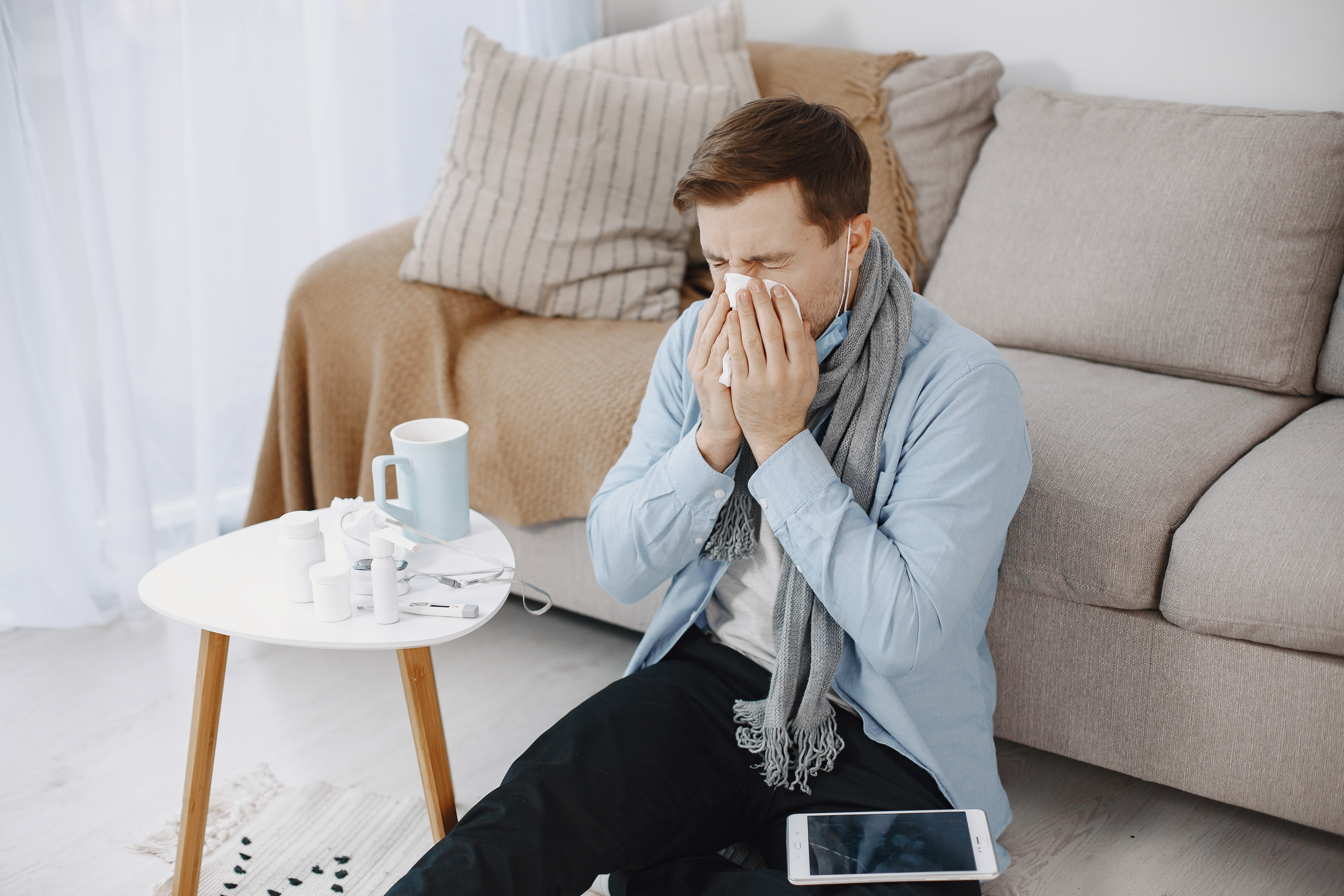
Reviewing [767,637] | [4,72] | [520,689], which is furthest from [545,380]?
[4,72]

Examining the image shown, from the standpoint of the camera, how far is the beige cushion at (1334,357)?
1614 mm

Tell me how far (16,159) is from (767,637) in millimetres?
1465

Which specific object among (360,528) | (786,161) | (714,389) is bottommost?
(360,528)

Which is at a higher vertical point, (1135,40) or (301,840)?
(1135,40)

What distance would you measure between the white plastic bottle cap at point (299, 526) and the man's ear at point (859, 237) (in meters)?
0.64

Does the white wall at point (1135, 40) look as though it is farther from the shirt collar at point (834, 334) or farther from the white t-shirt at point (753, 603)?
the white t-shirt at point (753, 603)

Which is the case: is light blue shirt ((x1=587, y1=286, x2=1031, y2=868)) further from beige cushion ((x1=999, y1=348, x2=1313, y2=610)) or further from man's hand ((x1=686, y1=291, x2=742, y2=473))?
beige cushion ((x1=999, y1=348, x2=1313, y2=610))

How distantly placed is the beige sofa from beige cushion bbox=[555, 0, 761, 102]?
0.32 meters

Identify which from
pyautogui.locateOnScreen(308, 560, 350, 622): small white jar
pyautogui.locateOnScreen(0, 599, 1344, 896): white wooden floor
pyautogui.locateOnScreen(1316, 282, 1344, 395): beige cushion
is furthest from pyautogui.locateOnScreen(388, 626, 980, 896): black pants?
pyautogui.locateOnScreen(1316, 282, 1344, 395): beige cushion

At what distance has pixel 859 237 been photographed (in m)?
1.09

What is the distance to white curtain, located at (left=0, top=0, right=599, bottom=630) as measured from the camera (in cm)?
177

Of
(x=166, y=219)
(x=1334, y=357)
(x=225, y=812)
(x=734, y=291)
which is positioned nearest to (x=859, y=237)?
(x=734, y=291)

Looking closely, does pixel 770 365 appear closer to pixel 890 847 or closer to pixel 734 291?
pixel 734 291

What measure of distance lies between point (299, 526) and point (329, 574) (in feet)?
0.31
